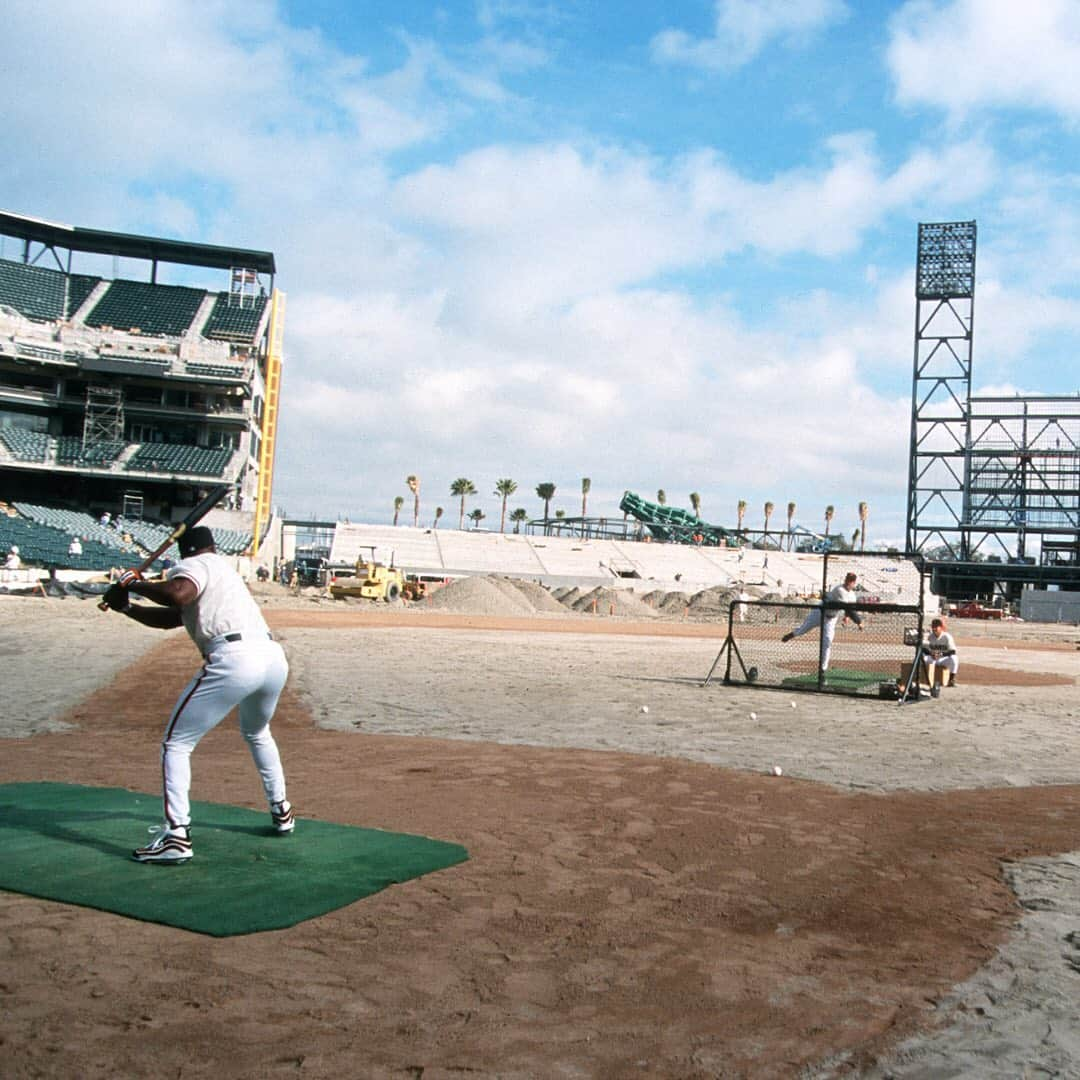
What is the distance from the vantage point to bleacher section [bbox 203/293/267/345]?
67438mm

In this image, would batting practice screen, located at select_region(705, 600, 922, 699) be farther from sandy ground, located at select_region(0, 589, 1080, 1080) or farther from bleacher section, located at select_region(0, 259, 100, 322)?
bleacher section, located at select_region(0, 259, 100, 322)

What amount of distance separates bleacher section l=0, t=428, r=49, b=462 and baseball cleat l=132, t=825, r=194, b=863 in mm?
57885

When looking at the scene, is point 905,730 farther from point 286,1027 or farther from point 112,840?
point 286,1027

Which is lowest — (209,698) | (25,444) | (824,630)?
(209,698)

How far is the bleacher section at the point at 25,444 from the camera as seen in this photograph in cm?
5756

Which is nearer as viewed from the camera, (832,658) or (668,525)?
(832,658)

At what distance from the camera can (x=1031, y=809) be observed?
8.42 m

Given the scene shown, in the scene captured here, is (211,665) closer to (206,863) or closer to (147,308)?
(206,863)

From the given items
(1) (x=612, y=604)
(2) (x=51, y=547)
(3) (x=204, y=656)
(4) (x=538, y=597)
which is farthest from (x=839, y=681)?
(1) (x=612, y=604)

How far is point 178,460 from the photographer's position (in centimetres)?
6091

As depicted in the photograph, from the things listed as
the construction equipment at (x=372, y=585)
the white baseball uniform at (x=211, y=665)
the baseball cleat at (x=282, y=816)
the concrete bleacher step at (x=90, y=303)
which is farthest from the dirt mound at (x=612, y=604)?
the white baseball uniform at (x=211, y=665)

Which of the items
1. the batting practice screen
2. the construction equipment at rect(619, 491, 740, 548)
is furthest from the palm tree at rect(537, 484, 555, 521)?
the batting practice screen

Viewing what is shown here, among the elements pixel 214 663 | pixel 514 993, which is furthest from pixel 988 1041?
pixel 214 663

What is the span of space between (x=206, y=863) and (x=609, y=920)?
7.79 ft
